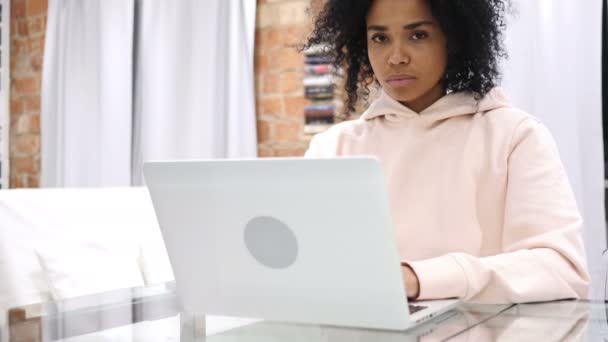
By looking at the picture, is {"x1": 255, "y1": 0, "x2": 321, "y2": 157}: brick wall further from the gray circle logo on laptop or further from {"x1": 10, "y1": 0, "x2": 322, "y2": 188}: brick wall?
the gray circle logo on laptop

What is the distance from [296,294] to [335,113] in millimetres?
2213

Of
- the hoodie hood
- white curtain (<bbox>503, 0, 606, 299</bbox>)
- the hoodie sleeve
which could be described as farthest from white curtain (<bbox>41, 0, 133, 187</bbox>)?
the hoodie sleeve

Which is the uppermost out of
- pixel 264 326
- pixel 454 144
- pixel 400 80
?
pixel 400 80

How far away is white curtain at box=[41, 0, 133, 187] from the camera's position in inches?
138

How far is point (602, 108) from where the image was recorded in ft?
8.15

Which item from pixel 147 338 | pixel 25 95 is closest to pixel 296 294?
pixel 147 338

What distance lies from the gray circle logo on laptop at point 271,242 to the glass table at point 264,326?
0.28 feet

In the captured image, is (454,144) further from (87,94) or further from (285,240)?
(87,94)

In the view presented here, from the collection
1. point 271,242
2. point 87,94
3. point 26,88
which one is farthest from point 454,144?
point 26,88

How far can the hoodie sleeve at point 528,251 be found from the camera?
3.66 feet

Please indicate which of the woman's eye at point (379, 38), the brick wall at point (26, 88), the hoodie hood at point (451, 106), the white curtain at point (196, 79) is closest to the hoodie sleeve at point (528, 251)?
the hoodie hood at point (451, 106)

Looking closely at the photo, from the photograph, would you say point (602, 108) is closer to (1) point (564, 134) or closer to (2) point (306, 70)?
(1) point (564, 134)

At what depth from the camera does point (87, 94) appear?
3.69 m

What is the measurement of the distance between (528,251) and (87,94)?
2.86m
